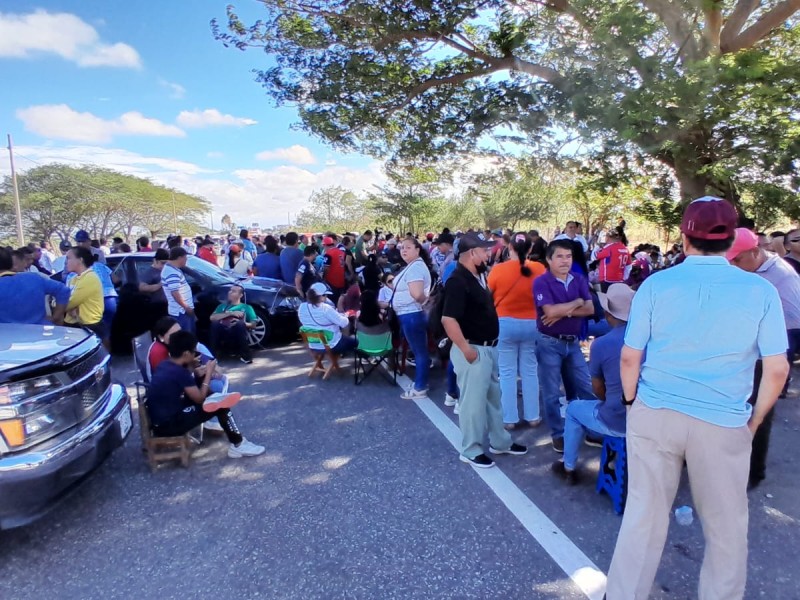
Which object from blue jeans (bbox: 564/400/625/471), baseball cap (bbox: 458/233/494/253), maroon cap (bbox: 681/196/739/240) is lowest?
blue jeans (bbox: 564/400/625/471)

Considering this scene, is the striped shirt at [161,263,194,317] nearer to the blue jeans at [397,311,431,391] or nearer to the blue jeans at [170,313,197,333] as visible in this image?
the blue jeans at [170,313,197,333]

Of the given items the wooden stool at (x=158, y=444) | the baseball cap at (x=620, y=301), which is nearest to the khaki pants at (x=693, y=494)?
the baseball cap at (x=620, y=301)

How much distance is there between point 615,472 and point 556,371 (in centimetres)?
104

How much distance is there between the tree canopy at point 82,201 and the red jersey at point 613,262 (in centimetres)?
4278

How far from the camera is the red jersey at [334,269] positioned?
29.8 feet

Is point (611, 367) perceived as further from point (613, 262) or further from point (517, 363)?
point (613, 262)

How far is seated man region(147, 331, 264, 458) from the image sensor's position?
12.9ft

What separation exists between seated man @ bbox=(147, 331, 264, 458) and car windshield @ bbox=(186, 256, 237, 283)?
3.96 metres

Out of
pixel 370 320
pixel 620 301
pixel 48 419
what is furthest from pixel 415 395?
pixel 48 419

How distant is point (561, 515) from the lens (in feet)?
10.6

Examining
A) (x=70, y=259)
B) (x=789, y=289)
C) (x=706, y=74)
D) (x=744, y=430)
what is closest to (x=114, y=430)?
(x=70, y=259)

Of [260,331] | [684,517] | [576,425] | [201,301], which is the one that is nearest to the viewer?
[684,517]

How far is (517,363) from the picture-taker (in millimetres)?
4633

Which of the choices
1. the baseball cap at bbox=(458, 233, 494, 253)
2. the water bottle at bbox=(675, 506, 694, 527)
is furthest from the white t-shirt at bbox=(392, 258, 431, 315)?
the water bottle at bbox=(675, 506, 694, 527)
